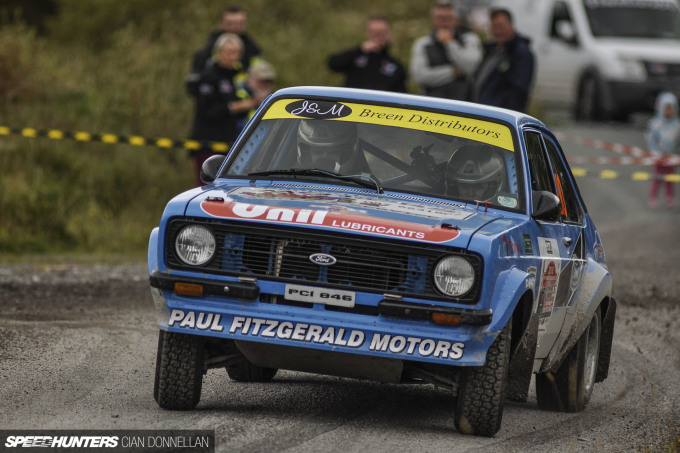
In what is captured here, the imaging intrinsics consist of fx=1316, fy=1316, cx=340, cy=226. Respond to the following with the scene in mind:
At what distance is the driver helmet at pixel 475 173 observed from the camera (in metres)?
7.20

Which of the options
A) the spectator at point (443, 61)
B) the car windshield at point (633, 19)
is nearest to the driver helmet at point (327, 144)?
the spectator at point (443, 61)

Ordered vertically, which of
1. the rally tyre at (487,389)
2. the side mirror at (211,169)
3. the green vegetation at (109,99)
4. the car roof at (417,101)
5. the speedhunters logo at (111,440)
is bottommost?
the green vegetation at (109,99)

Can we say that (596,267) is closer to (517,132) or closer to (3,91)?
(517,132)

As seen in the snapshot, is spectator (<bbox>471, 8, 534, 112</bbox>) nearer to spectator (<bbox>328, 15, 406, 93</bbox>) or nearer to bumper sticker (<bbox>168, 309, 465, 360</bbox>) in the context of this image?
spectator (<bbox>328, 15, 406, 93</bbox>)

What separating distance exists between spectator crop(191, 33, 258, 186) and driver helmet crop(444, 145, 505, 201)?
6.96 metres

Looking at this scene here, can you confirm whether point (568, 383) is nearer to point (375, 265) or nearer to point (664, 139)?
point (375, 265)

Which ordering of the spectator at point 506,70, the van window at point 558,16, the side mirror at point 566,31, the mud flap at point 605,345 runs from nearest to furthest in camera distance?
the mud flap at point 605,345 → the spectator at point 506,70 → the side mirror at point 566,31 → the van window at point 558,16

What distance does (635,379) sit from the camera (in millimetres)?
9180

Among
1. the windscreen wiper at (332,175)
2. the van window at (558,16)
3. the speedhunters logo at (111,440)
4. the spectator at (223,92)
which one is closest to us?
the speedhunters logo at (111,440)

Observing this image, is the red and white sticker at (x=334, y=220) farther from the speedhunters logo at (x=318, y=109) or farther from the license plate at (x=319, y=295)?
the speedhunters logo at (x=318, y=109)

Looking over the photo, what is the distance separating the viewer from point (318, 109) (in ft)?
25.1

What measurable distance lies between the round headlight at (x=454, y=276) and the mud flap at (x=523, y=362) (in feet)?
2.26

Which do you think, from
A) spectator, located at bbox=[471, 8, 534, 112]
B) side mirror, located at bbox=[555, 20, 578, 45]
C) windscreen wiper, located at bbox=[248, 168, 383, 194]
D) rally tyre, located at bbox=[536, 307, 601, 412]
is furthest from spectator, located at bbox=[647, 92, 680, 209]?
windscreen wiper, located at bbox=[248, 168, 383, 194]

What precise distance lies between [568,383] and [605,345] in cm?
69
